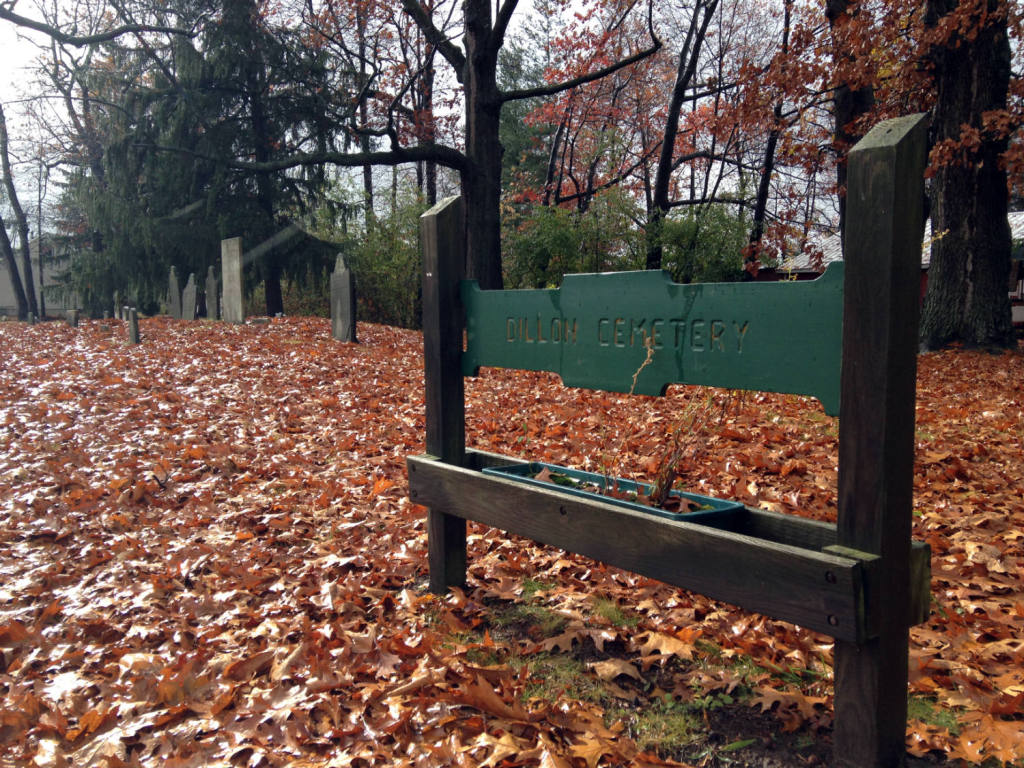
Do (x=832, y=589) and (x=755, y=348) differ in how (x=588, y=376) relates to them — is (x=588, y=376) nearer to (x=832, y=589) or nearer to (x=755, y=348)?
(x=755, y=348)

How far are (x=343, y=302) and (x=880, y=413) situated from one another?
11462 mm

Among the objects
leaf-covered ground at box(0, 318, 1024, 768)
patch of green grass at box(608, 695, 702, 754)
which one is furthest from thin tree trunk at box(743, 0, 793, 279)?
patch of green grass at box(608, 695, 702, 754)

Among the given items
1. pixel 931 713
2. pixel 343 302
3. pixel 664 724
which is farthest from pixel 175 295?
pixel 931 713

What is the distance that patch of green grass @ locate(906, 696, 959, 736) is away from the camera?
2.39 meters

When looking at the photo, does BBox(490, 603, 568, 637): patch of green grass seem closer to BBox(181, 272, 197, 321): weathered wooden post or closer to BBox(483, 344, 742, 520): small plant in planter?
BBox(483, 344, 742, 520): small plant in planter

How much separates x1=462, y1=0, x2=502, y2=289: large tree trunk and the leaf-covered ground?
7.63m

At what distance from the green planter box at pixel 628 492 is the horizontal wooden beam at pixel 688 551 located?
77mm

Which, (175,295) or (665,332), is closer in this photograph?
(665,332)

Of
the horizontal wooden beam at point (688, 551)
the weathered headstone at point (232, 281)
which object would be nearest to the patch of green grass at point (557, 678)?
the horizontal wooden beam at point (688, 551)

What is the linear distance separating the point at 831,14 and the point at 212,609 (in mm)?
15403

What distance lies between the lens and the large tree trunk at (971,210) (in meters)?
11.0

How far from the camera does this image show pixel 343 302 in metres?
12.7

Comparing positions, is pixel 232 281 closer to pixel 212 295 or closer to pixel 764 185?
pixel 212 295

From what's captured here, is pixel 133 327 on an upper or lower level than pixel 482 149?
lower
